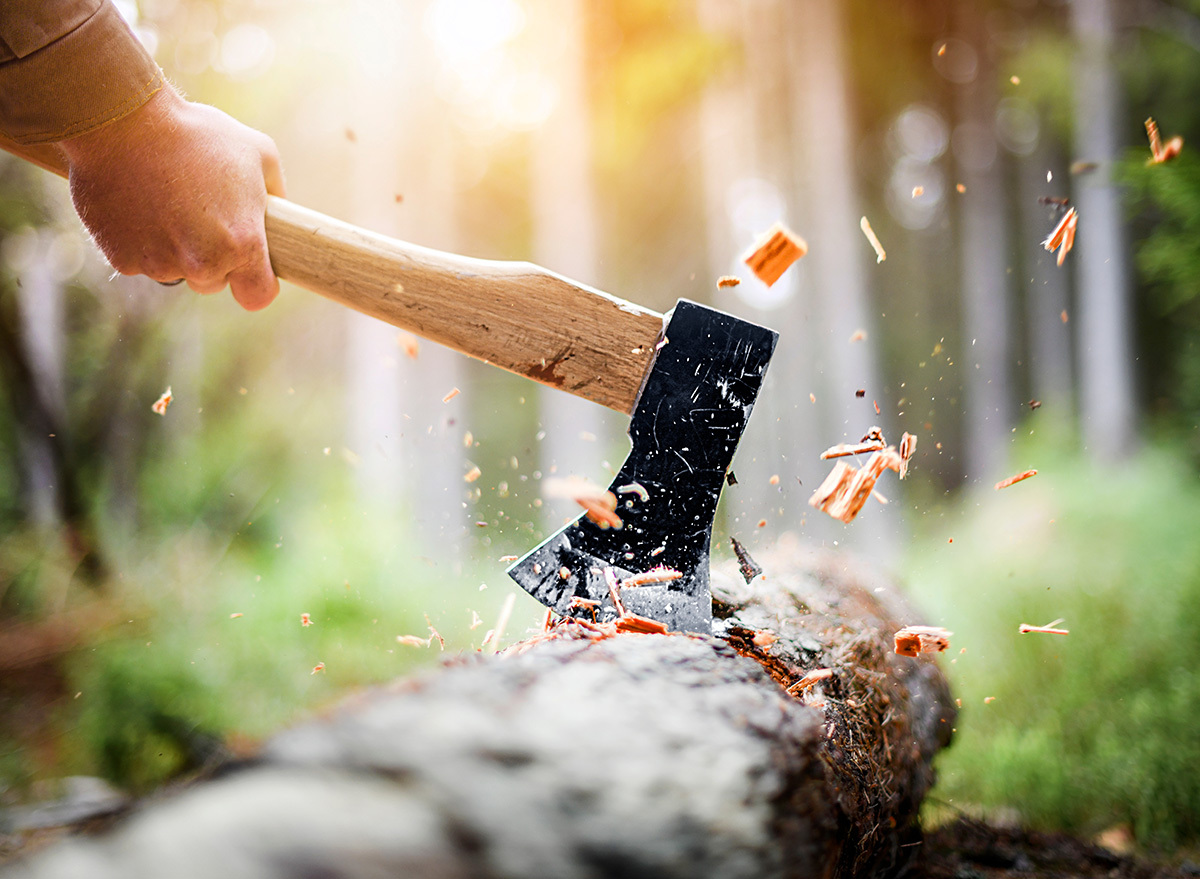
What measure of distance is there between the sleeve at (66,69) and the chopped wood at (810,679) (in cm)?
199

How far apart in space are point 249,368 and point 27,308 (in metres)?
1.80

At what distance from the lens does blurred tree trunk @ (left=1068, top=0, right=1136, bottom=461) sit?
6.55 meters

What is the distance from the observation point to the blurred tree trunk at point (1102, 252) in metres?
6.55

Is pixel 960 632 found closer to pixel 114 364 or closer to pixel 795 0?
pixel 114 364

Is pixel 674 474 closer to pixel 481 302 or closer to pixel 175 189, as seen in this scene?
pixel 481 302

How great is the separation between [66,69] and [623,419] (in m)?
7.36

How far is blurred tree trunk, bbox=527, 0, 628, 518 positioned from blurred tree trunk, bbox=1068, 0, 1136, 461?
17.7ft

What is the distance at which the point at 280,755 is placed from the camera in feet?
2.02

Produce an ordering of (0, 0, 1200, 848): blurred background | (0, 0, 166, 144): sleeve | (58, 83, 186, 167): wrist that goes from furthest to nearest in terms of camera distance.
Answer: (0, 0, 1200, 848): blurred background
(58, 83, 186, 167): wrist
(0, 0, 166, 144): sleeve

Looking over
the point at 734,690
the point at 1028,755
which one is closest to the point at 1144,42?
the point at 1028,755

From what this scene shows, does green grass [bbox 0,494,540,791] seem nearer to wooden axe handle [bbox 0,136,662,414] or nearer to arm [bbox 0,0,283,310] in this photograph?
wooden axe handle [bbox 0,136,662,414]

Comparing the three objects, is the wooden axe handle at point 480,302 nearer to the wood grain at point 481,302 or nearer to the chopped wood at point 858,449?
the wood grain at point 481,302

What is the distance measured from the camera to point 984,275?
9.91 metres

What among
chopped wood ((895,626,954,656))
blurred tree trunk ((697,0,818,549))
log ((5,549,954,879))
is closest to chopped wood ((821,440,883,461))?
chopped wood ((895,626,954,656))
